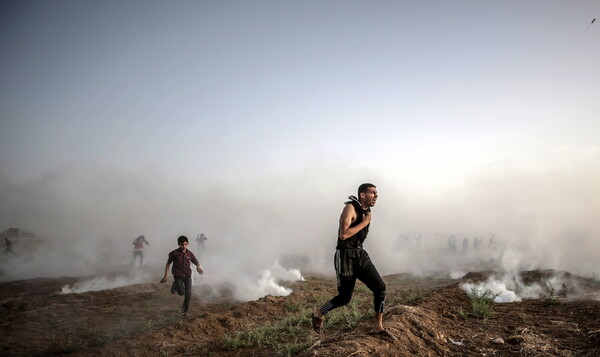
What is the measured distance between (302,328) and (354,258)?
2.92 meters

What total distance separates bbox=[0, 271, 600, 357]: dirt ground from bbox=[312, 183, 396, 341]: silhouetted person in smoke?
0.46m

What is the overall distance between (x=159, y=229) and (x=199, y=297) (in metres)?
28.5

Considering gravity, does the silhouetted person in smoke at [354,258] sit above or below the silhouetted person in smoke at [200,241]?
above

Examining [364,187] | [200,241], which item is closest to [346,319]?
[364,187]

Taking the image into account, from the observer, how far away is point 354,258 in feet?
13.7

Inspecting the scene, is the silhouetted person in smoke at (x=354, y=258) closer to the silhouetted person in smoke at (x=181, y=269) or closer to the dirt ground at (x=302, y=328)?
the dirt ground at (x=302, y=328)

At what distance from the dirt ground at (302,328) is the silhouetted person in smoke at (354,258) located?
0.46 m

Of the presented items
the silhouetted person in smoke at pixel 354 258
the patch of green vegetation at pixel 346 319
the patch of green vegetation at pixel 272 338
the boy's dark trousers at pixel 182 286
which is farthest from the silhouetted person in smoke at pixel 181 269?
the silhouetted person in smoke at pixel 354 258

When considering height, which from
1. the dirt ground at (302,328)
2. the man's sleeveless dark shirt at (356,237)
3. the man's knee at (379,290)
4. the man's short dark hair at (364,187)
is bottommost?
the dirt ground at (302,328)

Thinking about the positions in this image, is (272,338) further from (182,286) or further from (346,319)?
(182,286)

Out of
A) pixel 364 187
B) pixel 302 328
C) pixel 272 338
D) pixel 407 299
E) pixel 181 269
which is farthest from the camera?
pixel 407 299

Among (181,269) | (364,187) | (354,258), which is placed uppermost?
(364,187)

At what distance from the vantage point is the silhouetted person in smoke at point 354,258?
407 cm

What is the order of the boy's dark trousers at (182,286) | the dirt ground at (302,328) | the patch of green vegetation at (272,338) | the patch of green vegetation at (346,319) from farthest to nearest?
the boy's dark trousers at (182,286)
the patch of green vegetation at (346,319)
the patch of green vegetation at (272,338)
the dirt ground at (302,328)
